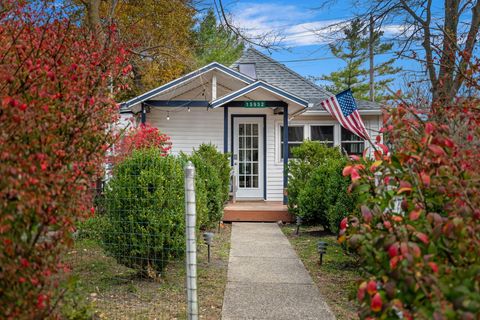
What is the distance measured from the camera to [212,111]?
46.4ft

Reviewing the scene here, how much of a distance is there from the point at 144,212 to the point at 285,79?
1216 centimetres

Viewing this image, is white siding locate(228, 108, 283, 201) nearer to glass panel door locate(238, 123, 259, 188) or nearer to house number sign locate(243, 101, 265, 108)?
glass panel door locate(238, 123, 259, 188)

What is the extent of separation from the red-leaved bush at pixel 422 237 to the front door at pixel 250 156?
450 inches

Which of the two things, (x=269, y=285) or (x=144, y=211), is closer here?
(x=144, y=211)

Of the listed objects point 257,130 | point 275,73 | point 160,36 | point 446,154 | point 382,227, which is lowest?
point 382,227

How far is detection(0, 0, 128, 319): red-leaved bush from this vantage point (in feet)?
7.56

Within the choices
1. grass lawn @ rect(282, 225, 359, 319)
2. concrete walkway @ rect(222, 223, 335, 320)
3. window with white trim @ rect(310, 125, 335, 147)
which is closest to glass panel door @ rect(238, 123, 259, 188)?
window with white trim @ rect(310, 125, 335, 147)

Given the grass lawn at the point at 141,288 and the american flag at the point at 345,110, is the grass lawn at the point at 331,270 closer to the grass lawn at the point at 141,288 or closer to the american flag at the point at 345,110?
the grass lawn at the point at 141,288

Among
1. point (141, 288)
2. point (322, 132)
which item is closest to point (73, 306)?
point (141, 288)

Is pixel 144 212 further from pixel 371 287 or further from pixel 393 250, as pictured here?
pixel 393 250

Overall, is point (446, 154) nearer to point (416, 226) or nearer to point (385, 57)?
point (416, 226)

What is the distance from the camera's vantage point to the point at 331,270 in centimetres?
698

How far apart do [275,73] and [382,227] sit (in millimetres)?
15188

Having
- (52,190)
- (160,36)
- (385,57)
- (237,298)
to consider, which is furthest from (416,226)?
(385,57)
